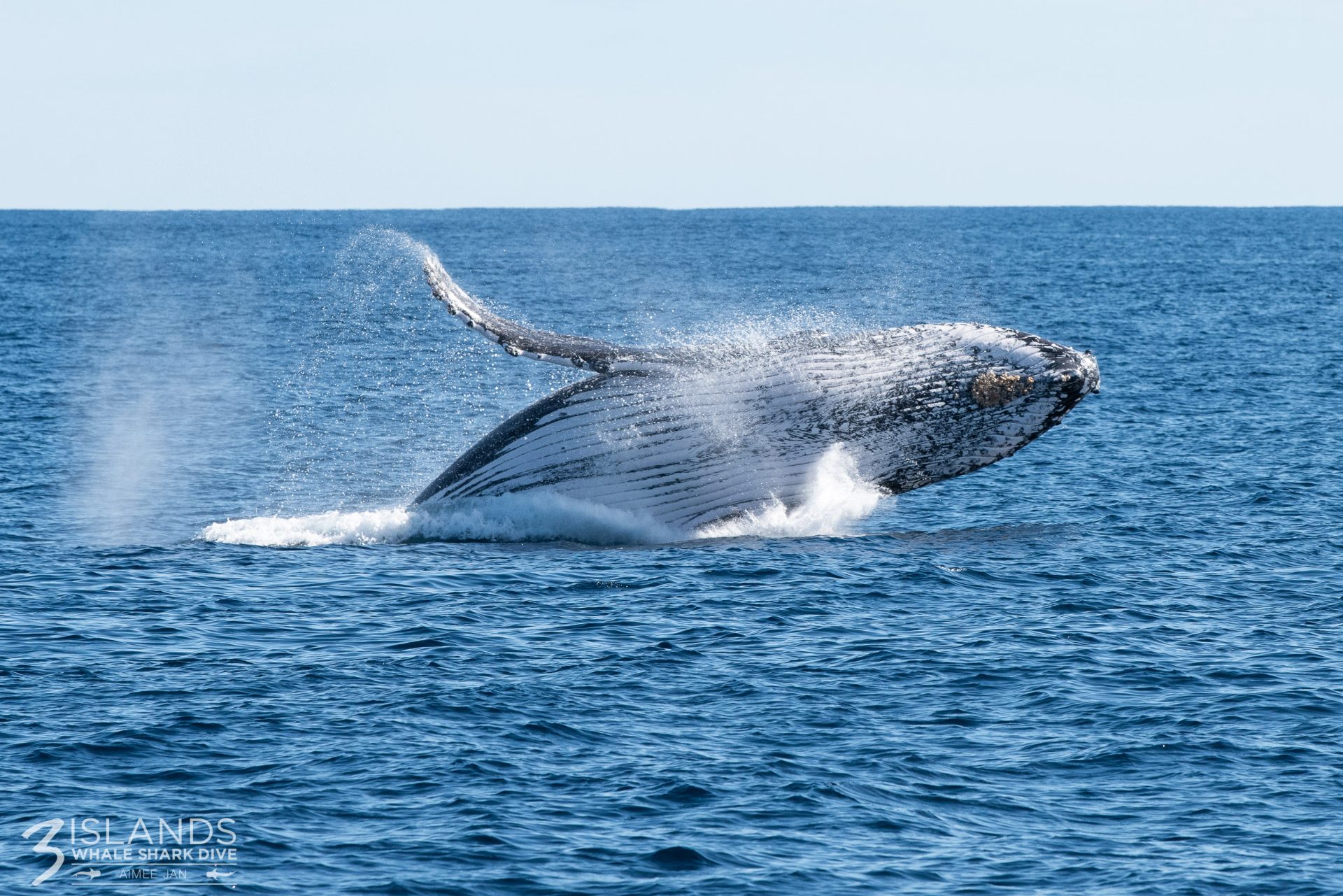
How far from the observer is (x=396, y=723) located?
1931cm

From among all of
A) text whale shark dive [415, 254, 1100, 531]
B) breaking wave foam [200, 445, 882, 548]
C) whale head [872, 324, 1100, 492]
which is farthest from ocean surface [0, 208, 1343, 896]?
whale head [872, 324, 1100, 492]

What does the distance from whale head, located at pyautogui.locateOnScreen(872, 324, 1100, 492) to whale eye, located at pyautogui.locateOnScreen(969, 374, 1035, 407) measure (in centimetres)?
1

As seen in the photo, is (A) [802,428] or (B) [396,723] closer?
(B) [396,723]

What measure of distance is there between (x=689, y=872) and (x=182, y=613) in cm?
1107

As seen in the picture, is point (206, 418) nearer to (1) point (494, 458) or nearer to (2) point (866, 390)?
(1) point (494, 458)

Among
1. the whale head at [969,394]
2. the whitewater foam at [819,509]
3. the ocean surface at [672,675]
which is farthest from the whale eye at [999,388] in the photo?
the ocean surface at [672,675]

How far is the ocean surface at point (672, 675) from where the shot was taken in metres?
16.2

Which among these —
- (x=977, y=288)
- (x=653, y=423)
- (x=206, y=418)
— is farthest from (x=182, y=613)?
(x=977, y=288)

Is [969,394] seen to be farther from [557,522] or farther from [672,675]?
[672,675]

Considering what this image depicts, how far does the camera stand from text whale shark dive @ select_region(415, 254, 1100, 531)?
81.9 feet

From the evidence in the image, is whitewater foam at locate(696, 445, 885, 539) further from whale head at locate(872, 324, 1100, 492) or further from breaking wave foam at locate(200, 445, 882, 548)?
whale head at locate(872, 324, 1100, 492)

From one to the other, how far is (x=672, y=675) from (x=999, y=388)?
24.1 feet

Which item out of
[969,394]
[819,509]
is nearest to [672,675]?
[819,509]

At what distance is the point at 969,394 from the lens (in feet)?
82.2
